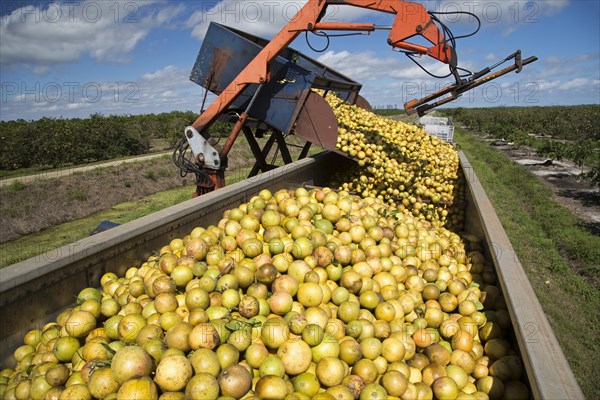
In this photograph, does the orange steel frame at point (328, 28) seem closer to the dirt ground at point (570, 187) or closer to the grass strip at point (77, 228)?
the grass strip at point (77, 228)

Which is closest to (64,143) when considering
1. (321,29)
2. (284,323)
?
(321,29)

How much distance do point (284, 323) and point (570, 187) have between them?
645 inches

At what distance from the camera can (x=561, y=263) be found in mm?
7414

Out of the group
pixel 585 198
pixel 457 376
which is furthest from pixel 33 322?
pixel 585 198

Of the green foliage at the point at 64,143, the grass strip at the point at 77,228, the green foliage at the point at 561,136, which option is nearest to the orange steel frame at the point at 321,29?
the grass strip at the point at 77,228

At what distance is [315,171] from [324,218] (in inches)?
116

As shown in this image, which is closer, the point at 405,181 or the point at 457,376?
the point at 457,376

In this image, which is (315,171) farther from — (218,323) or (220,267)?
(218,323)

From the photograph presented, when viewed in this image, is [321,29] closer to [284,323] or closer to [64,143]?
[284,323]

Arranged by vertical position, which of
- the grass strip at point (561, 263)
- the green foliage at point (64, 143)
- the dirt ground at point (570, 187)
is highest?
the green foliage at point (64, 143)

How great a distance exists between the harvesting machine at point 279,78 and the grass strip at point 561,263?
12.6 ft

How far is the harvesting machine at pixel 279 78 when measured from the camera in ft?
19.6

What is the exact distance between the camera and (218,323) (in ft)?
8.61

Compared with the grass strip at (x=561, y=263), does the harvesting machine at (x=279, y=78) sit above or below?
above
